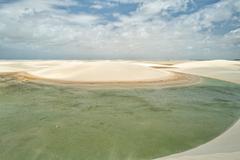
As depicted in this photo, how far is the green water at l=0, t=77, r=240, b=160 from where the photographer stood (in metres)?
6.28

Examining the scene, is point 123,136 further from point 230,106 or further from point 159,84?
point 159,84

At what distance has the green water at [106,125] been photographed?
628 cm

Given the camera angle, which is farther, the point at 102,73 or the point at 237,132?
the point at 102,73

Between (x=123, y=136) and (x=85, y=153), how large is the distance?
1601 mm

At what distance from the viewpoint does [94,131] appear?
307 inches

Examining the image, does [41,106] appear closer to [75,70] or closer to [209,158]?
[209,158]

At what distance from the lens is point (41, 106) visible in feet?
36.8

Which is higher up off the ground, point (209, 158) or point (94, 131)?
point (209, 158)

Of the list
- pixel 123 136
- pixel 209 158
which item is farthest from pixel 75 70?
pixel 209 158

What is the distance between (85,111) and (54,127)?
8.12 feet

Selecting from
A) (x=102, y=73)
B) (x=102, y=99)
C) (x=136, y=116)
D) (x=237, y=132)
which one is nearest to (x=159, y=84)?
(x=102, y=73)

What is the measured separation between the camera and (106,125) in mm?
8430

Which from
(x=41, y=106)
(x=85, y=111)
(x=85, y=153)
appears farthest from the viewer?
(x=41, y=106)

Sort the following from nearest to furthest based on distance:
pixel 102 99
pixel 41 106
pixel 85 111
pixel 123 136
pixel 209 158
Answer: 1. pixel 209 158
2. pixel 123 136
3. pixel 85 111
4. pixel 41 106
5. pixel 102 99
